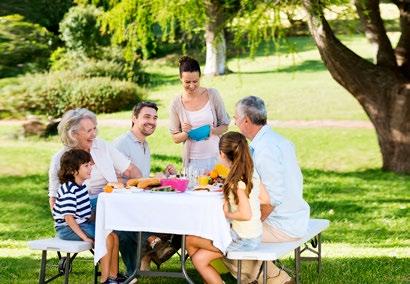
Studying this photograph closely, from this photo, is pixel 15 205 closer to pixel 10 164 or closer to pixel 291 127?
pixel 10 164

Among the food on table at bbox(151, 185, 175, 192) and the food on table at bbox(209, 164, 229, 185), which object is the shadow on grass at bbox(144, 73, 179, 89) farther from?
the food on table at bbox(151, 185, 175, 192)

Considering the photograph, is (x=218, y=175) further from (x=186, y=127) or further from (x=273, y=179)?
(x=186, y=127)

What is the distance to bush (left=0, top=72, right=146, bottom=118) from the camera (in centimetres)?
2556

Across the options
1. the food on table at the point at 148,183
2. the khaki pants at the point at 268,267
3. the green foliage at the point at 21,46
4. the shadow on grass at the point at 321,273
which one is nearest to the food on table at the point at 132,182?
the food on table at the point at 148,183

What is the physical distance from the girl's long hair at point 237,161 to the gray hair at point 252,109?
0.32 m

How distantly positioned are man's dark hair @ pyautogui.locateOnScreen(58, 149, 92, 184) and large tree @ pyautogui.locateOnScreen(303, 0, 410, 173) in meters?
7.94

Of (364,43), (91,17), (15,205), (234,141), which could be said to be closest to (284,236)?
(234,141)

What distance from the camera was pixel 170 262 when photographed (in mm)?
8664

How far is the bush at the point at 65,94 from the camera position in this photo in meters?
25.6

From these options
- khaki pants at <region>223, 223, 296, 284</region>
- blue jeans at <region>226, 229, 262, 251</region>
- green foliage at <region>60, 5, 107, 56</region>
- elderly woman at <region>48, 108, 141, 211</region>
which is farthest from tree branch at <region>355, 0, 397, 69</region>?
green foliage at <region>60, 5, 107, 56</region>

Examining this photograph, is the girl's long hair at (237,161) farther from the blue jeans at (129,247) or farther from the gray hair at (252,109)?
the blue jeans at (129,247)

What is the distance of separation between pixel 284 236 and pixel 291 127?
15461 mm

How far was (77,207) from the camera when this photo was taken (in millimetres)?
6699

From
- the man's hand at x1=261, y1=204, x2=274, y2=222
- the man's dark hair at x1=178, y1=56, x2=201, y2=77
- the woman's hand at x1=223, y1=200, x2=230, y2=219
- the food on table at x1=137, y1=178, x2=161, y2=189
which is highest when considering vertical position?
the man's dark hair at x1=178, y1=56, x2=201, y2=77
